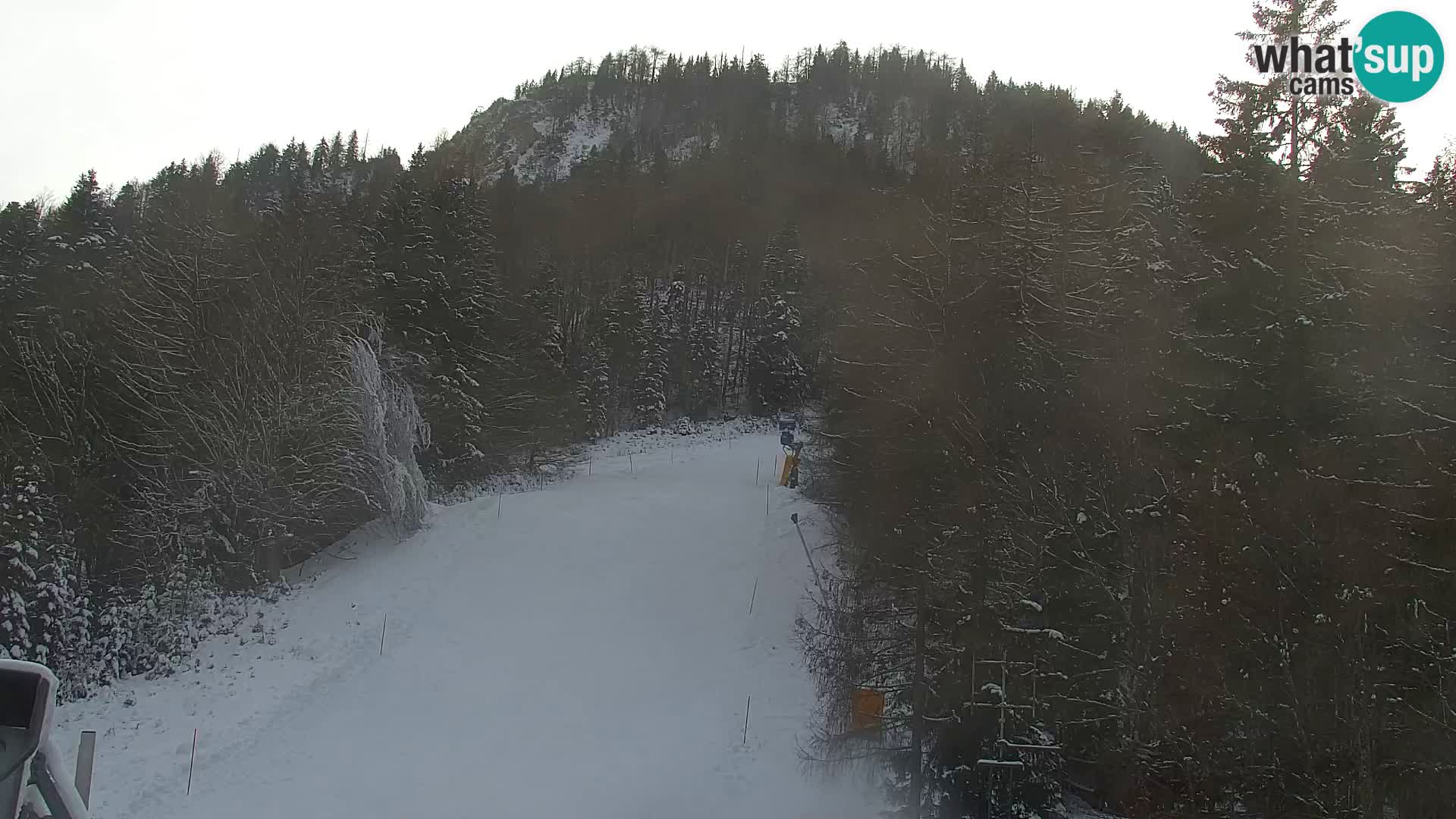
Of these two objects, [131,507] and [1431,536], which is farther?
[131,507]

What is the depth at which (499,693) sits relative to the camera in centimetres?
1294

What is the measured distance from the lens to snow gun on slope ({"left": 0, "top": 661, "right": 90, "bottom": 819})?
5.44 ft

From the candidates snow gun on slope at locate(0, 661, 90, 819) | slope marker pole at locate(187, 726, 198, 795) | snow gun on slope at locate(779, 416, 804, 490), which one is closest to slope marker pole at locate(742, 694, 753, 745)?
slope marker pole at locate(187, 726, 198, 795)

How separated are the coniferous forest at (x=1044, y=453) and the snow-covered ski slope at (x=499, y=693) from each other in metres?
1.07

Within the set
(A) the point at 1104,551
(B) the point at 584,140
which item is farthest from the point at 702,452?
(B) the point at 584,140

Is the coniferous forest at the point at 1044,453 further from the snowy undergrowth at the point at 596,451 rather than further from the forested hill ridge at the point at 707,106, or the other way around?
the forested hill ridge at the point at 707,106

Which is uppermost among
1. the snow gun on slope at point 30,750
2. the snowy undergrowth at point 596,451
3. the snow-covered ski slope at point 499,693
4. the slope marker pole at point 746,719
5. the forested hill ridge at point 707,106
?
the forested hill ridge at point 707,106

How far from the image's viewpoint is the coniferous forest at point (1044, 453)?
9.37 metres

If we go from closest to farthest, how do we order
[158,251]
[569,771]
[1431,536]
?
[1431,536] < [569,771] < [158,251]

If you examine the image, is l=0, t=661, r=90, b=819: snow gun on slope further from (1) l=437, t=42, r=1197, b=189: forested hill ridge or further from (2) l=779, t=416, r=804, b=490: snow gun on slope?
(1) l=437, t=42, r=1197, b=189: forested hill ridge

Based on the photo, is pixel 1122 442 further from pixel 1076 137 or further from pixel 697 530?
pixel 697 530

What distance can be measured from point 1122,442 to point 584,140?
112 meters

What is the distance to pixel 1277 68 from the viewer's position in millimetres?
12984

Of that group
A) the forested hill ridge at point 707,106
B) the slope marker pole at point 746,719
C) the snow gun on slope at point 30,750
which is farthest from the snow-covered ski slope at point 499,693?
the forested hill ridge at point 707,106
